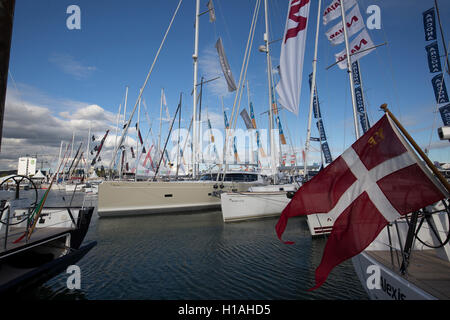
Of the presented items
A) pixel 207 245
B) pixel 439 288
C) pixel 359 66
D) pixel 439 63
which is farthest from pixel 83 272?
pixel 439 63

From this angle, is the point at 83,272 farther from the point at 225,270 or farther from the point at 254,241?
the point at 254,241

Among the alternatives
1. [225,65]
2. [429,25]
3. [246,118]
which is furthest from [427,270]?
[246,118]

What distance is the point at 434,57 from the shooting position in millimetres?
15477

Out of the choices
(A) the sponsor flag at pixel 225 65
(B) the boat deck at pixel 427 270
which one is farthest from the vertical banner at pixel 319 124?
(B) the boat deck at pixel 427 270

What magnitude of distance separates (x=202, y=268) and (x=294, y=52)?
28.7 feet

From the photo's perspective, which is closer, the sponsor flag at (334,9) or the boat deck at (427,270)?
the boat deck at (427,270)

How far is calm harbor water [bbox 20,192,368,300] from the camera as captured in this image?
505 cm

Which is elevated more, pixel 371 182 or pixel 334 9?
pixel 334 9

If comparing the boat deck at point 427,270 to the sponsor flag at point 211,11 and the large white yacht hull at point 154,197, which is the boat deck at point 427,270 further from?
the sponsor flag at point 211,11

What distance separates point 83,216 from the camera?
21.5 feet

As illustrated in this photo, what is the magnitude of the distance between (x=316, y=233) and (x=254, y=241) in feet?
8.35

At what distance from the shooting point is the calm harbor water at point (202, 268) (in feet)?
16.6

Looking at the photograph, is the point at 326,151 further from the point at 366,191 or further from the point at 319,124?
the point at 366,191

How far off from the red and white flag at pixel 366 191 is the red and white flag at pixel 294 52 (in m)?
6.93
